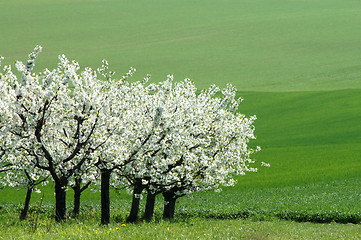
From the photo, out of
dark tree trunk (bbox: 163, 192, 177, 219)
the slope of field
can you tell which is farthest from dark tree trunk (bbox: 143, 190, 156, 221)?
the slope of field

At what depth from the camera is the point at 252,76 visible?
86.7 meters

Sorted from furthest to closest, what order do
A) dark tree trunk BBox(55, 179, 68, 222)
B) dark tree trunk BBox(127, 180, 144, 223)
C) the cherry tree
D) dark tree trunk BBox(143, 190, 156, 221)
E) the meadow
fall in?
1. the meadow
2. dark tree trunk BBox(143, 190, 156, 221)
3. dark tree trunk BBox(127, 180, 144, 223)
4. dark tree trunk BBox(55, 179, 68, 222)
5. the cherry tree

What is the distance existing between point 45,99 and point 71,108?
1.22 metres

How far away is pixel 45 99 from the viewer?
18.4 m

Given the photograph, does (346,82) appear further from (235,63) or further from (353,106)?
(235,63)

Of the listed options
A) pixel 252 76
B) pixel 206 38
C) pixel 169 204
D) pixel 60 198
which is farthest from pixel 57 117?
pixel 206 38

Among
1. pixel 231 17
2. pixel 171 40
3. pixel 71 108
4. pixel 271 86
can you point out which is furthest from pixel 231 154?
pixel 231 17

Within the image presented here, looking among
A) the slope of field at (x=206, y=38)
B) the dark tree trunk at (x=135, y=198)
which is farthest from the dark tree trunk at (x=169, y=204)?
the slope of field at (x=206, y=38)

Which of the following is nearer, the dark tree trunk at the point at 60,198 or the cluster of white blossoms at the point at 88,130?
the cluster of white blossoms at the point at 88,130

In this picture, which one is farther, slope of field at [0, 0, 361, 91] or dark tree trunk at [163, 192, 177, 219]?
slope of field at [0, 0, 361, 91]

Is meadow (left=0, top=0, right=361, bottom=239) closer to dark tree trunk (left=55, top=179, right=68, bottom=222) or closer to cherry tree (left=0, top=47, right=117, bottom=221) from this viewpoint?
dark tree trunk (left=55, top=179, right=68, bottom=222)

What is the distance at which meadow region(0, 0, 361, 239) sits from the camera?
Answer: 27111 mm

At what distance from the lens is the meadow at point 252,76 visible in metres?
27.1

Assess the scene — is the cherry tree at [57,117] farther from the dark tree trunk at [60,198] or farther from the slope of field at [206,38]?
the slope of field at [206,38]
